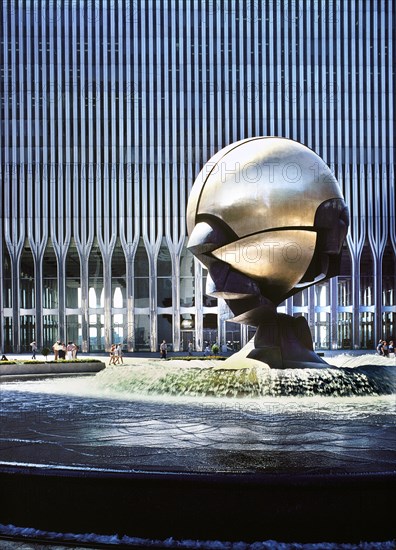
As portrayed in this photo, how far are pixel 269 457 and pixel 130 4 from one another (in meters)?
52.8

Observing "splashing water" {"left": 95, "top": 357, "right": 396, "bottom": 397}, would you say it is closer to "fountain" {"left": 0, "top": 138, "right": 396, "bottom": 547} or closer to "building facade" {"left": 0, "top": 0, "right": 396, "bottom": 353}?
"fountain" {"left": 0, "top": 138, "right": 396, "bottom": 547}

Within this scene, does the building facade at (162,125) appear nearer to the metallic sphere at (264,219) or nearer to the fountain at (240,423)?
the fountain at (240,423)

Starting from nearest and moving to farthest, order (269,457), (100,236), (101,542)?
(101,542)
(269,457)
(100,236)

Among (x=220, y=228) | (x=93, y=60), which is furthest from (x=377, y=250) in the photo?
(x=220, y=228)

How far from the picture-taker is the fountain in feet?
16.2

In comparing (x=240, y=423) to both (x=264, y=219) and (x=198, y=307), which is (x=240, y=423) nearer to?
(x=264, y=219)

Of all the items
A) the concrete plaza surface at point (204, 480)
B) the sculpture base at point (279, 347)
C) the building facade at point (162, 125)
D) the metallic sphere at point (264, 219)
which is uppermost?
the building facade at point (162, 125)

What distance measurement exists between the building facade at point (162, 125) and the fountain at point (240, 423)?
3551 cm

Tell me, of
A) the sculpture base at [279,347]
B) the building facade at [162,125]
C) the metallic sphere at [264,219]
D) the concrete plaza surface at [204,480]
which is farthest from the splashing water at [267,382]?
the building facade at [162,125]

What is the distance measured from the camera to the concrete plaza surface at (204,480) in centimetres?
491

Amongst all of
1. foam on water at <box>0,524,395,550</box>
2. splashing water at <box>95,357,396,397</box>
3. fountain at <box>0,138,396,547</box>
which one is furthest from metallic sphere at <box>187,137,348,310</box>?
foam on water at <box>0,524,395,550</box>

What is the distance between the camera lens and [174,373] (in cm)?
1333

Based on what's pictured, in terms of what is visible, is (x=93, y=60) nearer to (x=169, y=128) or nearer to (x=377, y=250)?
(x=169, y=128)

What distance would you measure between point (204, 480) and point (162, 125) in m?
49.8
